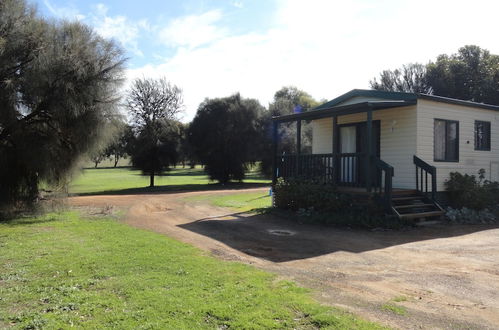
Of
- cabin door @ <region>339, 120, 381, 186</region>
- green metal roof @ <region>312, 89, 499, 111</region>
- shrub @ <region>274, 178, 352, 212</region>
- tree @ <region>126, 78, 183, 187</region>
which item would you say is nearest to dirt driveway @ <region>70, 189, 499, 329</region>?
shrub @ <region>274, 178, 352, 212</region>

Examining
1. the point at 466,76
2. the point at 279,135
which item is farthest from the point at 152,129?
the point at 466,76

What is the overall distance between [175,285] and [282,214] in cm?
727

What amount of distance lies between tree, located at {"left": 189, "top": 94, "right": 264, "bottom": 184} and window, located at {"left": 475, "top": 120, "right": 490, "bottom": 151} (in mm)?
16781

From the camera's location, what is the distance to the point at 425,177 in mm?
11766

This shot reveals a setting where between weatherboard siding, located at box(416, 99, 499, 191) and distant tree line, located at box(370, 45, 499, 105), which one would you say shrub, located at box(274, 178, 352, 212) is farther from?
distant tree line, located at box(370, 45, 499, 105)

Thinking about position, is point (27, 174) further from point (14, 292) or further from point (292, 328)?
point (292, 328)

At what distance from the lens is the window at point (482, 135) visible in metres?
13.5

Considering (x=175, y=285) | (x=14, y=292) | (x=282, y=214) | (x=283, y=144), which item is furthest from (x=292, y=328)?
(x=283, y=144)

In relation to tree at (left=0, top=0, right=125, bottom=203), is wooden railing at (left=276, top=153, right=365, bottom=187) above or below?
below

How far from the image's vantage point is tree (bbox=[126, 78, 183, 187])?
81.9ft

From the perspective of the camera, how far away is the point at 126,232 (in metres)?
8.88

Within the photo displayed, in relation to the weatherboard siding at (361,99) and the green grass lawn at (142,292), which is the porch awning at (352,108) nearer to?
the weatherboard siding at (361,99)

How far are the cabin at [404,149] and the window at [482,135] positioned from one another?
4 centimetres

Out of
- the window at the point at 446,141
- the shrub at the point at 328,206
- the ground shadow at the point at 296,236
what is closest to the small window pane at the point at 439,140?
the window at the point at 446,141
